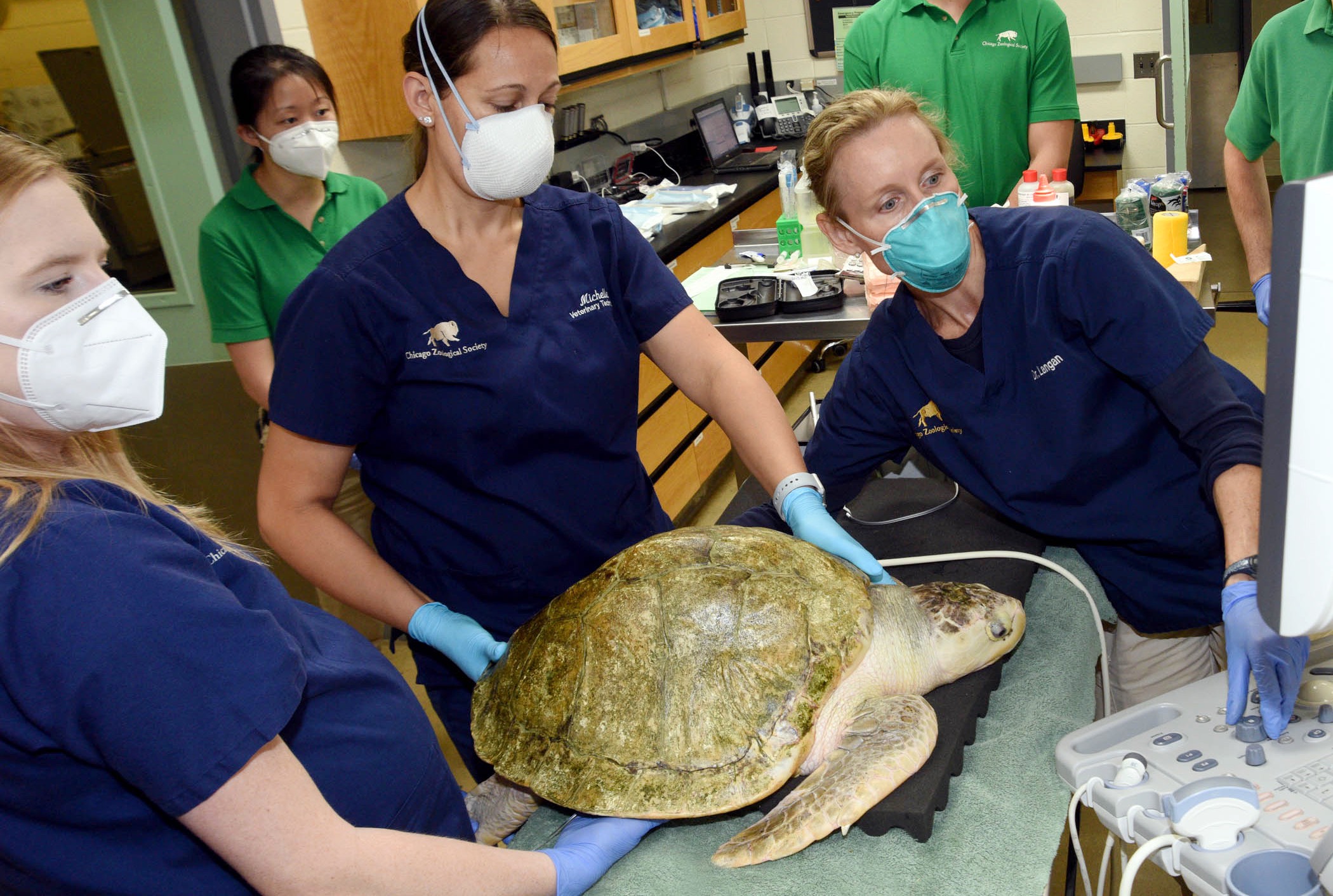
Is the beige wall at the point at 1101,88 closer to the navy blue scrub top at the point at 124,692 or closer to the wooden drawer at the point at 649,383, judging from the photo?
the wooden drawer at the point at 649,383

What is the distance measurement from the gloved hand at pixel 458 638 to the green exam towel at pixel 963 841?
252 millimetres

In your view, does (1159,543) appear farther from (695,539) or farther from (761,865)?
(761,865)

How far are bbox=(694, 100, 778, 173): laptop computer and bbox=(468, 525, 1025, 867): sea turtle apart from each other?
3.75 m

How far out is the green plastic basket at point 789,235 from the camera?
2980 millimetres

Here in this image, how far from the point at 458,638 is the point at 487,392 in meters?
0.36

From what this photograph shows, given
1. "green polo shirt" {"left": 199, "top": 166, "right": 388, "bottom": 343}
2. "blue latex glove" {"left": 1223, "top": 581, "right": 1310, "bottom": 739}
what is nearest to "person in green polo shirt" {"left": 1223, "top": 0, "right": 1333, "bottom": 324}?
"blue latex glove" {"left": 1223, "top": 581, "right": 1310, "bottom": 739}

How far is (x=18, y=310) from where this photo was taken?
0.79 m

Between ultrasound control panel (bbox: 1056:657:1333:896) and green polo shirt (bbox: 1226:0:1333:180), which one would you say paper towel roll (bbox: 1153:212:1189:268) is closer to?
green polo shirt (bbox: 1226:0:1333:180)

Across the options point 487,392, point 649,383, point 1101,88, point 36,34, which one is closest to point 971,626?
point 487,392

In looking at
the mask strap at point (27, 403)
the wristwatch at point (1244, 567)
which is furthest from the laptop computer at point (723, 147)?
the mask strap at point (27, 403)

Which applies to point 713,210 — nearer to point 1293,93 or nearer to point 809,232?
point 809,232

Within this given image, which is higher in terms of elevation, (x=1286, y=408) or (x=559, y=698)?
(x=1286, y=408)

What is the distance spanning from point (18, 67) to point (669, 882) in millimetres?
3158

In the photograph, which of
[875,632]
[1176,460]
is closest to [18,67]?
[875,632]
